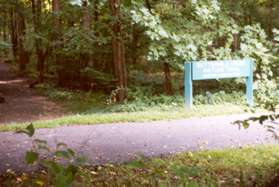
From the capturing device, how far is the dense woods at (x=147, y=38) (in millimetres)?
15094

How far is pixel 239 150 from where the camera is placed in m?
8.36

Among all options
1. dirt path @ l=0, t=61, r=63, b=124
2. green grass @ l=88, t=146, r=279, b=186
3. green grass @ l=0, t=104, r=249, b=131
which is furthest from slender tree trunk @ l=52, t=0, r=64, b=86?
green grass @ l=88, t=146, r=279, b=186

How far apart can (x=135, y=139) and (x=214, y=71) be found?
17.2 feet

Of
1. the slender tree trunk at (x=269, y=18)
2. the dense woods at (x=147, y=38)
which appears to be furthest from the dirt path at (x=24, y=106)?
the slender tree trunk at (x=269, y=18)

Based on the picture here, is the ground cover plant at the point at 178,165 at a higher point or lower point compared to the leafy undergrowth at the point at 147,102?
lower

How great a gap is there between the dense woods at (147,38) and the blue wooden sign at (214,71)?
3.67 ft

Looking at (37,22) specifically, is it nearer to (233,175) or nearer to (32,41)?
(32,41)

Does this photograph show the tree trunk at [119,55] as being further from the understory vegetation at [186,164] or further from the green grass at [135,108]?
the understory vegetation at [186,164]

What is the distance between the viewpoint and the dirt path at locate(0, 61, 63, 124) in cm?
1606

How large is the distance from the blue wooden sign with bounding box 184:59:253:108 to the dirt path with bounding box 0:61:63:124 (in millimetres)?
4774

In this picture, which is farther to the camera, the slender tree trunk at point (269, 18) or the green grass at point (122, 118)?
the slender tree trunk at point (269, 18)

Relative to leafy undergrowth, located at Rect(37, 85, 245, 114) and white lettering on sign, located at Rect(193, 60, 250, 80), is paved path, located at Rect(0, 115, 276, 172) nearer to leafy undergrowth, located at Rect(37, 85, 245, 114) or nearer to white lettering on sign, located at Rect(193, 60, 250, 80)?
white lettering on sign, located at Rect(193, 60, 250, 80)

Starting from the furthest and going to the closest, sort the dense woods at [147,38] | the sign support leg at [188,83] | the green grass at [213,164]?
1. the dense woods at [147,38]
2. the sign support leg at [188,83]
3. the green grass at [213,164]

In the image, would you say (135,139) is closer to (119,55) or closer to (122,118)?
(122,118)
